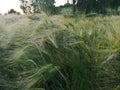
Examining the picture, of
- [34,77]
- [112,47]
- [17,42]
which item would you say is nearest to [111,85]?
[112,47]

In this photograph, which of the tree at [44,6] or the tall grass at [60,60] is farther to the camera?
the tree at [44,6]

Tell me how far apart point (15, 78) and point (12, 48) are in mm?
334

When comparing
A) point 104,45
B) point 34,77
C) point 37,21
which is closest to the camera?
point 34,77

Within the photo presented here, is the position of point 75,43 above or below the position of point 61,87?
above

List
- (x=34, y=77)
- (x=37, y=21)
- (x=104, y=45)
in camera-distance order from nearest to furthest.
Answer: (x=34, y=77), (x=104, y=45), (x=37, y=21)

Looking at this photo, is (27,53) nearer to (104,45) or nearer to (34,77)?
(34,77)

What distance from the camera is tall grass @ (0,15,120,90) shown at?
11.0 feet

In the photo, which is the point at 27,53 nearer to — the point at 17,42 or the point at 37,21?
the point at 17,42

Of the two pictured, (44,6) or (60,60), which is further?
(44,6)

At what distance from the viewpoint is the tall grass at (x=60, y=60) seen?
3352 millimetres

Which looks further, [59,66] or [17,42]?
[17,42]

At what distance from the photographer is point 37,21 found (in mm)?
3996

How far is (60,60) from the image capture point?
135 inches

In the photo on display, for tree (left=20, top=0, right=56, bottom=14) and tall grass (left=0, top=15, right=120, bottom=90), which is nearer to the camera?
tall grass (left=0, top=15, right=120, bottom=90)
